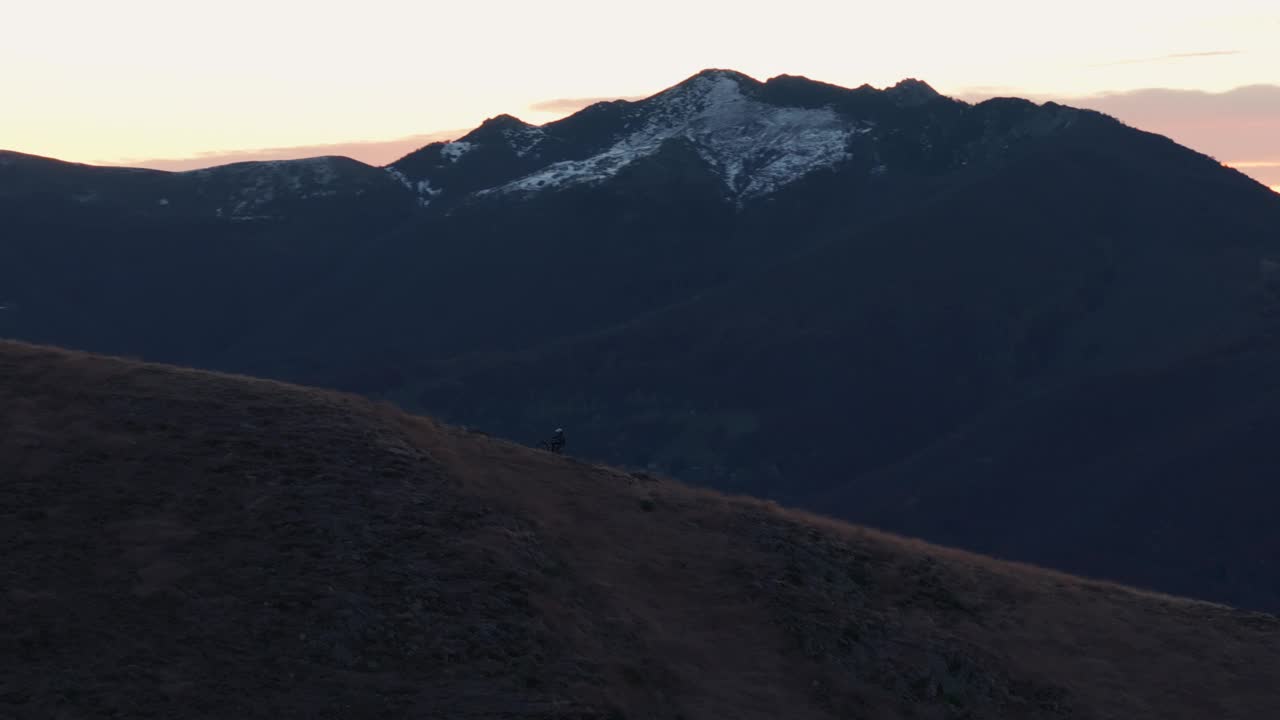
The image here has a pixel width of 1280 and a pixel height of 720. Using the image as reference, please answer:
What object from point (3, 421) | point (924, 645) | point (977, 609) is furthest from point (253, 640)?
point (977, 609)

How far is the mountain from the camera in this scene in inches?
1148

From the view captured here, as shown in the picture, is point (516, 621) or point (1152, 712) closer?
point (516, 621)

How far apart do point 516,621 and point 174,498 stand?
8232mm

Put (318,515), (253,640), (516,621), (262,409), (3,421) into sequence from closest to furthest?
(253,640), (516,621), (318,515), (3,421), (262,409)

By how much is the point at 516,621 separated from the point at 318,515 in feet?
17.8

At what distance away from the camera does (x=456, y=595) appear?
32.6m

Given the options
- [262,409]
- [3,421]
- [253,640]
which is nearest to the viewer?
[253,640]

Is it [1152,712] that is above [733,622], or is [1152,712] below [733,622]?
below

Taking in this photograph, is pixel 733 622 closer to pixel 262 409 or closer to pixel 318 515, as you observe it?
pixel 318 515

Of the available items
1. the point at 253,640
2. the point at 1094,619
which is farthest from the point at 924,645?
the point at 253,640

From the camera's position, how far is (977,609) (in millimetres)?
40156

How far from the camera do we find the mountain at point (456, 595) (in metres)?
29.2

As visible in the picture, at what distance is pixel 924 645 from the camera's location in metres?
37.1

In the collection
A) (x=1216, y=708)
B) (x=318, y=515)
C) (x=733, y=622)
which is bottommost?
(x=1216, y=708)
